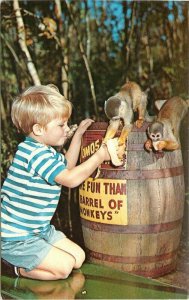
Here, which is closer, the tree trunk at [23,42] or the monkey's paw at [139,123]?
the monkey's paw at [139,123]

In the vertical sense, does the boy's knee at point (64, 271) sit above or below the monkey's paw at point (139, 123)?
below

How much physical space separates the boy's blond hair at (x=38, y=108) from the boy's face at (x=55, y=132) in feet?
0.08

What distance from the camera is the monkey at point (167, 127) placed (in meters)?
2.32

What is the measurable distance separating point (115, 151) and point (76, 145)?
30cm

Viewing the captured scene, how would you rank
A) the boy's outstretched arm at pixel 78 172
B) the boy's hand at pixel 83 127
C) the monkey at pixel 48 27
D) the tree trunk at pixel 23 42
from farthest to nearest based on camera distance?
the monkey at pixel 48 27
the tree trunk at pixel 23 42
the boy's hand at pixel 83 127
the boy's outstretched arm at pixel 78 172

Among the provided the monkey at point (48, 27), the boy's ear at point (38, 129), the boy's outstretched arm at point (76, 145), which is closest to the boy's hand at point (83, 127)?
the boy's outstretched arm at point (76, 145)

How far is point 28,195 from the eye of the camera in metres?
2.33

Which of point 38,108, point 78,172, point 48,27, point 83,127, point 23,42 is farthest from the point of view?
point 48,27

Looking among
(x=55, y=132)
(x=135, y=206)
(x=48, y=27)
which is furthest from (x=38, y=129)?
(x=48, y=27)

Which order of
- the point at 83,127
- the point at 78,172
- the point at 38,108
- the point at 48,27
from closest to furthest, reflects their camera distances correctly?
the point at 78,172
the point at 38,108
the point at 83,127
the point at 48,27

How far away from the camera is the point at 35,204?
2328mm

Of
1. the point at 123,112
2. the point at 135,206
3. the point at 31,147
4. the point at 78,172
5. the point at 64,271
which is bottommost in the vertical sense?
the point at 64,271

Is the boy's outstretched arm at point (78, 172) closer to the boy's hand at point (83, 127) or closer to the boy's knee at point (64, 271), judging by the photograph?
the boy's hand at point (83, 127)

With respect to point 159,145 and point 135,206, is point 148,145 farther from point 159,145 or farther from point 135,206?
point 135,206
